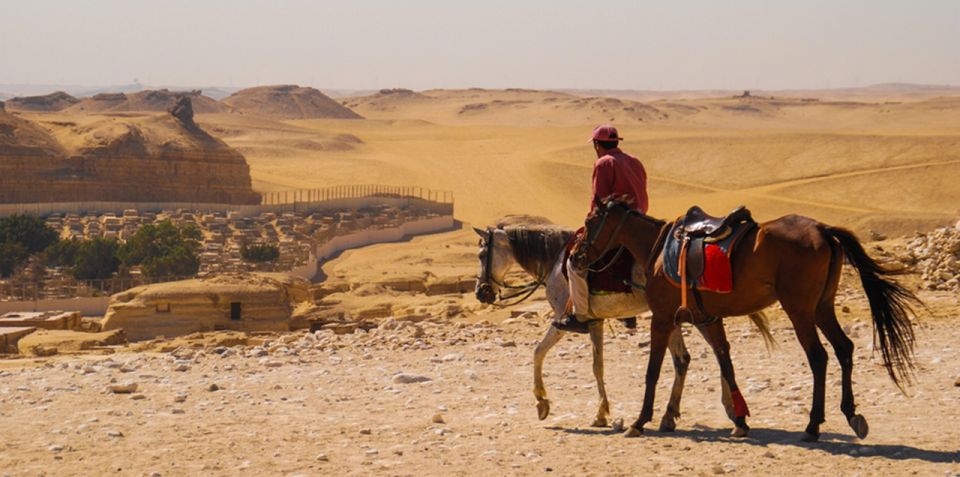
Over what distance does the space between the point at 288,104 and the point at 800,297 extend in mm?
160620

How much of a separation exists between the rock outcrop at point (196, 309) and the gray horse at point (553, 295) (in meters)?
15.8

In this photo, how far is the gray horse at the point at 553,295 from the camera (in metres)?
10.0

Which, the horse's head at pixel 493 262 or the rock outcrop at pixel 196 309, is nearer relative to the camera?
the horse's head at pixel 493 262

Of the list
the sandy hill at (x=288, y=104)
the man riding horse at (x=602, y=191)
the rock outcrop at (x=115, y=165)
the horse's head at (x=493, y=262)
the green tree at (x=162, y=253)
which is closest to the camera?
the man riding horse at (x=602, y=191)

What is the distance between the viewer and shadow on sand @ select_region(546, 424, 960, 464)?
8141mm

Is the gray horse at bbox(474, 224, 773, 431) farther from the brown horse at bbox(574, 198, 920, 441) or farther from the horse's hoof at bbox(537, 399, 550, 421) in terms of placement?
the brown horse at bbox(574, 198, 920, 441)

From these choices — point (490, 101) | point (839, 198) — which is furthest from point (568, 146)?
point (490, 101)

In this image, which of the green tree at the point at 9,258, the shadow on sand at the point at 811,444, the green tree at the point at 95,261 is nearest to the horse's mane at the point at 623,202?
the shadow on sand at the point at 811,444

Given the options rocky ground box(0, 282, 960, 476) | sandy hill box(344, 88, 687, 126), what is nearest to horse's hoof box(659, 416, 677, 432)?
rocky ground box(0, 282, 960, 476)

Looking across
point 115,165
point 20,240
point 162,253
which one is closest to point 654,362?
point 162,253

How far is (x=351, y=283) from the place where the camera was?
34594mm

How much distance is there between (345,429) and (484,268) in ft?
6.44

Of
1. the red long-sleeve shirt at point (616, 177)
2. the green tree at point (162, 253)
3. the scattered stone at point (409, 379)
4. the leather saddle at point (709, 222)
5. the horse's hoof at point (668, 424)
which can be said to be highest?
the red long-sleeve shirt at point (616, 177)

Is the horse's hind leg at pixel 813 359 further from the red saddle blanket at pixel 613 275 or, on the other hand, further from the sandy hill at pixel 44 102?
the sandy hill at pixel 44 102
